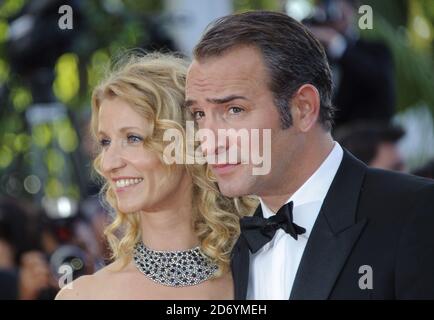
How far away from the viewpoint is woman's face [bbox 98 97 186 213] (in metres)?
2.48

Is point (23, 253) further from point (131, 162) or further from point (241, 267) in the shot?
point (241, 267)

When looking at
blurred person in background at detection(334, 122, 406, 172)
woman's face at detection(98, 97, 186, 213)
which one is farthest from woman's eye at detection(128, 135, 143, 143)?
blurred person in background at detection(334, 122, 406, 172)

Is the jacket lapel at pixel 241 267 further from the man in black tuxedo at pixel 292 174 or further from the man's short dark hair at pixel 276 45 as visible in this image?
the man's short dark hair at pixel 276 45

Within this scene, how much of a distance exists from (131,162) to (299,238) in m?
0.51

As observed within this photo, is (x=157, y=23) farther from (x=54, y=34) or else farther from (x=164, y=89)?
(x=164, y=89)

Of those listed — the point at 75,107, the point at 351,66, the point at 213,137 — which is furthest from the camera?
the point at 75,107

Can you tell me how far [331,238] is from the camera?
2.10 m

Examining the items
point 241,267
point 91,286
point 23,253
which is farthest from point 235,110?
point 23,253

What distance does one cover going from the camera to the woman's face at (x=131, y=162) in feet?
8.13

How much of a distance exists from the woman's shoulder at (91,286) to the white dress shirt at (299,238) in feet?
1.63

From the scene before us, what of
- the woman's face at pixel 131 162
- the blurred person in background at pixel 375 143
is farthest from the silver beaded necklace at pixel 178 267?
the blurred person in background at pixel 375 143

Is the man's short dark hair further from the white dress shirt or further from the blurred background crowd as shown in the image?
the blurred background crowd

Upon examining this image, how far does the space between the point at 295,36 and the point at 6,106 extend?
3013 millimetres
